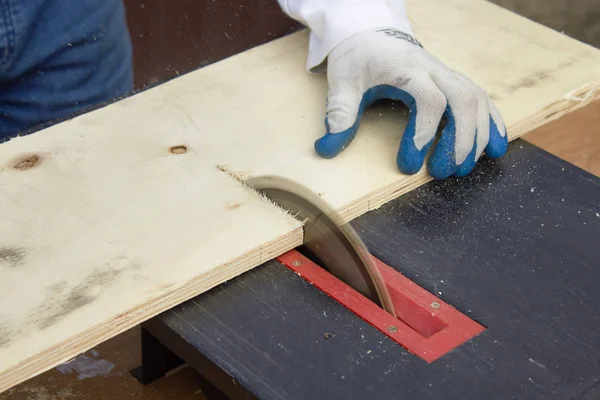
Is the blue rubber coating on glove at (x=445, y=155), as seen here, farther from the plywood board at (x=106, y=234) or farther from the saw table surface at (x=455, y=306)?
the plywood board at (x=106, y=234)

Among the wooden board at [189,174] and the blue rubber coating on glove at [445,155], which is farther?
the blue rubber coating on glove at [445,155]

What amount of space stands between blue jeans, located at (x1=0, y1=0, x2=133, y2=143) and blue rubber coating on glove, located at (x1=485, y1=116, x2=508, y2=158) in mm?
937

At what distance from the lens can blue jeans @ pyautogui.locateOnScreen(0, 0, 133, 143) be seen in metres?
2.01

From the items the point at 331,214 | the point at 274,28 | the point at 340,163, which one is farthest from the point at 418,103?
the point at 274,28

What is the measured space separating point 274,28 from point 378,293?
83.3 inches

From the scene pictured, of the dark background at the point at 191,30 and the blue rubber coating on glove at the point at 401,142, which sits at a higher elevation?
the blue rubber coating on glove at the point at 401,142

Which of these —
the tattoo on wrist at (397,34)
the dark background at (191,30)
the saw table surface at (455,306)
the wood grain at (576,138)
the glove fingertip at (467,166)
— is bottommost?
the wood grain at (576,138)

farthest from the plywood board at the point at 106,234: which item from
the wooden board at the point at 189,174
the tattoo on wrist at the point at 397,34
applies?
the tattoo on wrist at the point at 397,34

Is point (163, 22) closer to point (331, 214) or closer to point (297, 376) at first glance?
point (331, 214)

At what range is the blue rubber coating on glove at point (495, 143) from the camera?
1850mm

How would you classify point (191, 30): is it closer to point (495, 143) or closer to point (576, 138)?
point (576, 138)

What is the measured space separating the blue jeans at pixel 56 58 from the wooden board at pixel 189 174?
0.28 m

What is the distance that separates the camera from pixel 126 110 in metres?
1.95

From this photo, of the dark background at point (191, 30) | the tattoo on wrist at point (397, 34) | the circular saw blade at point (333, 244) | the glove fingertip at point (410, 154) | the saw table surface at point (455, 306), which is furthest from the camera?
the dark background at point (191, 30)
